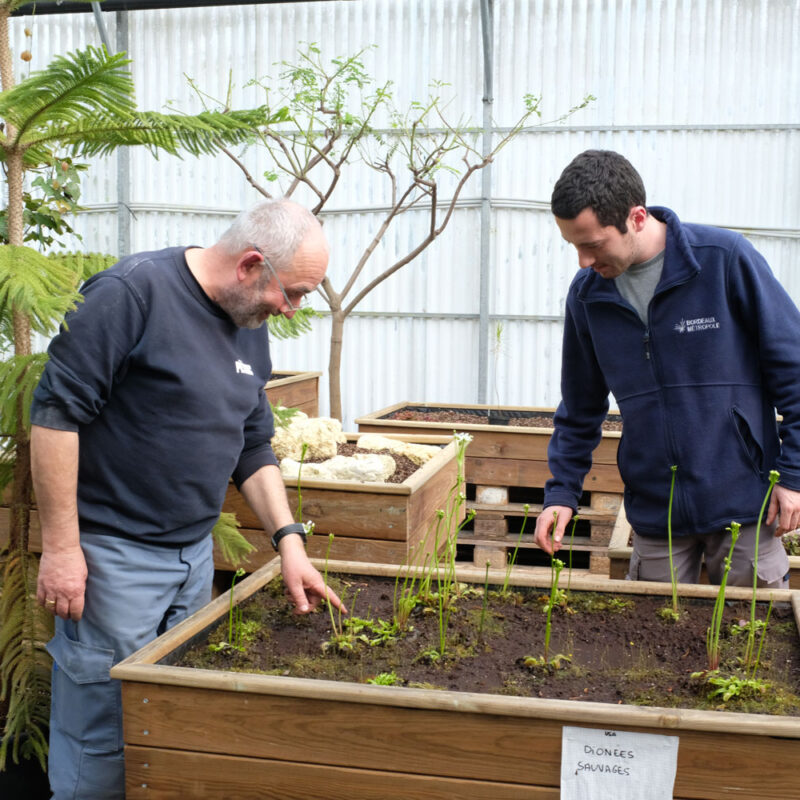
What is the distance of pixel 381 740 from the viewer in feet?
5.29

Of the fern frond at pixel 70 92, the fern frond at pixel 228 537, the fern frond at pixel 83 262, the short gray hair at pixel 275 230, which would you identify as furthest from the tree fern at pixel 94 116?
the fern frond at pixel 228 537

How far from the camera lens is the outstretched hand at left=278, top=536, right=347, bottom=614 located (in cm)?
212

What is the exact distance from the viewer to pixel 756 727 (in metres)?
1.50

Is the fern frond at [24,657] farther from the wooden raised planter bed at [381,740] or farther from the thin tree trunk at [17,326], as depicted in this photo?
the wooden raised planter bed at [381,740]

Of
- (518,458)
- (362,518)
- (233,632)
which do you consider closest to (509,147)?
(518,458)

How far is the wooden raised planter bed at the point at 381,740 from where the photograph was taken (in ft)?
4.99

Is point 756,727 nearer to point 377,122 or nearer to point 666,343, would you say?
point 666,343

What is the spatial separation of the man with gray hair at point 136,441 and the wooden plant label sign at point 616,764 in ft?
2.44

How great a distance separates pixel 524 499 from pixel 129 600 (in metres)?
3.50

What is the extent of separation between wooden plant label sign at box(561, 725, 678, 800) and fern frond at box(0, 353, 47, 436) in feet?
5.01

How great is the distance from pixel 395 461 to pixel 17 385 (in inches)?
85.3

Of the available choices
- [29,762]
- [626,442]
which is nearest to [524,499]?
[626,442]

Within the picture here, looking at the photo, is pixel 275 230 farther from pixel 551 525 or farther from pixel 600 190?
pixel 551 525

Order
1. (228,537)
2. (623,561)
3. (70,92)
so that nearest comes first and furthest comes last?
(70,92) < (228,537) < (623,561)
